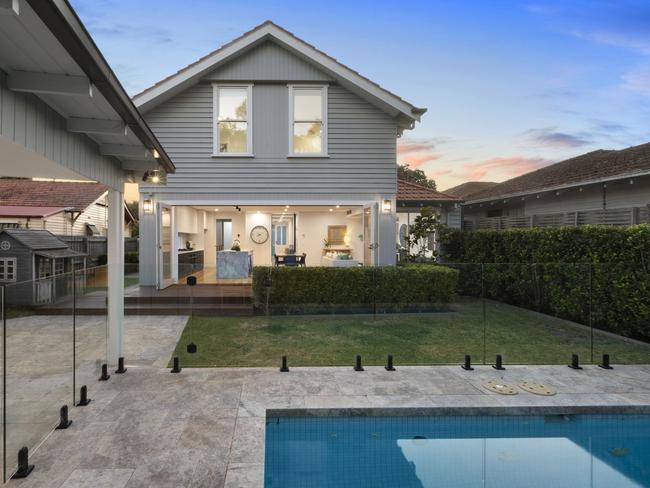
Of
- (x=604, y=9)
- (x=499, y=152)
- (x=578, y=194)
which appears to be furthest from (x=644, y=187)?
(x=499, y=152)

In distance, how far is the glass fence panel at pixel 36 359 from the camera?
3.03 meters

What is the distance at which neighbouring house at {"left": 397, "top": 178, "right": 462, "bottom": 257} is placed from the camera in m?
13.0

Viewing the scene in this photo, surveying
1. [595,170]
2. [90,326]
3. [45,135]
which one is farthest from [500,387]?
[595,170]

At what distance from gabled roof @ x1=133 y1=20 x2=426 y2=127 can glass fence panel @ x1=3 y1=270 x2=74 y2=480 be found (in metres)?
6.81

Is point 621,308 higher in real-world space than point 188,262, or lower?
lower

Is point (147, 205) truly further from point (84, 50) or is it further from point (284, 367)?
point (84, 50)

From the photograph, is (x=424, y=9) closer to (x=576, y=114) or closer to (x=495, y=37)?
(x=495, y=37)

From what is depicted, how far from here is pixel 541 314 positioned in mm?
7414

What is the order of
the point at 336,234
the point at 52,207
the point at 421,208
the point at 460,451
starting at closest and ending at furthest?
the point at 460,451
the point at 421,208
the point at 336,234
the point at 52,207

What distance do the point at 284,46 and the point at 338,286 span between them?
6.33 m

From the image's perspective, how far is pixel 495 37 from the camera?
13.9 m

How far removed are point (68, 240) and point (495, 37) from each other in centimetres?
1829

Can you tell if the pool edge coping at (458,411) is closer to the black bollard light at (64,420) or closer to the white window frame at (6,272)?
the black bollard light at (64,420)

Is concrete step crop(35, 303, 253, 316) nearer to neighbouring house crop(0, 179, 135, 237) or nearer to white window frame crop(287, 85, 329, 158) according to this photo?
white window frame crop(287, 85, 329, 158)
